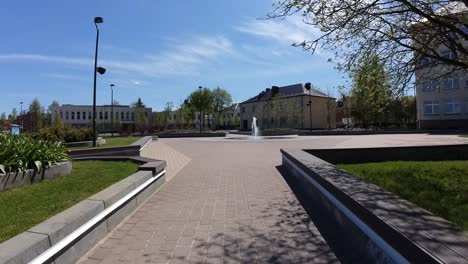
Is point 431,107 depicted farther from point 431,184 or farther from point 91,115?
point 91,115

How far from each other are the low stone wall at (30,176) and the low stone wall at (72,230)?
6.54 feet

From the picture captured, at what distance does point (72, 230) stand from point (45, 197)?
240cm

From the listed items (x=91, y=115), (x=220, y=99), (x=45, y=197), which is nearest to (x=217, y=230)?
(x=45, y=197)

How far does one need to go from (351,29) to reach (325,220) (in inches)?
247

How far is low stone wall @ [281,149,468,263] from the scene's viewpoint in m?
3.08

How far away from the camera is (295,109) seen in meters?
75.5

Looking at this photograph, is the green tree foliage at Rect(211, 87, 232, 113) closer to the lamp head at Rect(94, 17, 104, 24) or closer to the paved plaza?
the lamp head at Rect(94, 17, 104, 24)

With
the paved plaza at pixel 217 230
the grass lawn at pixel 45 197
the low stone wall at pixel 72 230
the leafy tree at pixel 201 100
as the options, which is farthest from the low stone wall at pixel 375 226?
the leafy tree at pixel 201 100

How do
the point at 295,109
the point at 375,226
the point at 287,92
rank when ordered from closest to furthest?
the point at 375,226 → the point at 295,109 → the point at 287,92

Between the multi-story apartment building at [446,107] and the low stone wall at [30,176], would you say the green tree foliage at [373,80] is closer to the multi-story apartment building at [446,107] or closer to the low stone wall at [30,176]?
the low stone wall at [30,176]

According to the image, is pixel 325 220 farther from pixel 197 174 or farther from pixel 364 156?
pixel 364 156

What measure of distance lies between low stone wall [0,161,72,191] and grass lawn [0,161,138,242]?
0.46 feet

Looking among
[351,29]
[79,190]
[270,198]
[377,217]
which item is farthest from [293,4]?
[377,217]

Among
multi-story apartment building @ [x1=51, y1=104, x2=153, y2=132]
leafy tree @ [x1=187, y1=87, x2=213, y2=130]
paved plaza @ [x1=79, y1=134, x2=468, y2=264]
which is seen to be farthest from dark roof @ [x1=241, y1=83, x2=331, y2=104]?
paved plaza @ [x1=79, y1=134, x2=468, y2=264]
